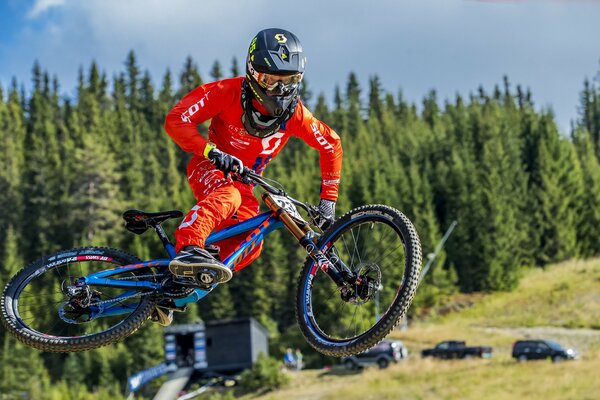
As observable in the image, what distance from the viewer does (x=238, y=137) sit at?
9375 mm

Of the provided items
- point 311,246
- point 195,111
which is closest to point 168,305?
point 311,246

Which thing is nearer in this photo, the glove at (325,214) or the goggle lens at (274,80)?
the goggle lens at (274,80)

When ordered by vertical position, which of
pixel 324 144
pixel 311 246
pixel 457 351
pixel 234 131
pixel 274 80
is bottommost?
pixel 457 351

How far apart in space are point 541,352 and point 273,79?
2307 inches

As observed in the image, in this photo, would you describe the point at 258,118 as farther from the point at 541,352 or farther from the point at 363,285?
the point at 541,352

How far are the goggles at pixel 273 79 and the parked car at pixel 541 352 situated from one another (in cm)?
5839

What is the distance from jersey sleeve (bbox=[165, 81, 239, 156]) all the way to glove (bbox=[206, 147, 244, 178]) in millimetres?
287

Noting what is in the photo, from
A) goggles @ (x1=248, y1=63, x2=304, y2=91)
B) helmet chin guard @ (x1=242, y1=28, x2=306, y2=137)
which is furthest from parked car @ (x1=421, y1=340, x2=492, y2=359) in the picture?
goggles @ (x1=248, y1=63, x2=304, y2=91)

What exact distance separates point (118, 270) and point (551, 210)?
4696 inches

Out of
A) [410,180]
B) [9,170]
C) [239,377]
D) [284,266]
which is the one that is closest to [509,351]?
[239,377]

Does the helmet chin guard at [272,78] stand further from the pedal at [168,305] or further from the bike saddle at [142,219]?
the pedal at [168,305]

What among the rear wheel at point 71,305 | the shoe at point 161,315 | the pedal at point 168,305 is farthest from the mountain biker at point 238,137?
the rear wheel at point 71,305

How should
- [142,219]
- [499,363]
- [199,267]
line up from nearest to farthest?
[199,267], [142,219], [499,363]

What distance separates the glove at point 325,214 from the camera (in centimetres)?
928
